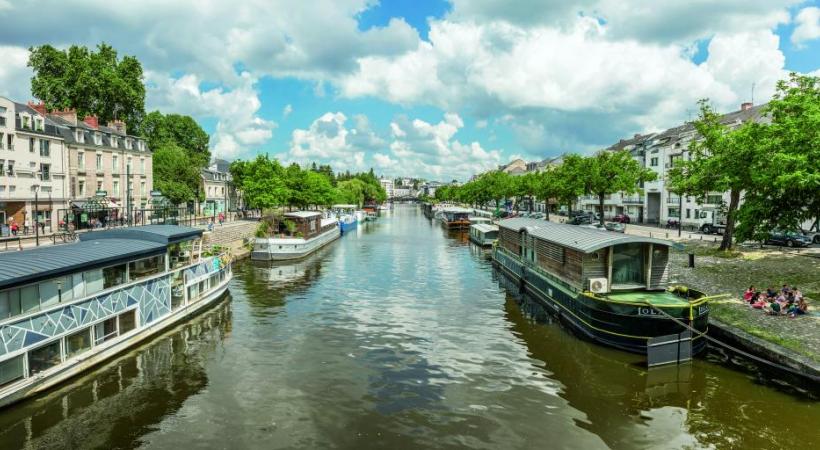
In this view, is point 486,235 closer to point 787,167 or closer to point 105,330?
point 787,167

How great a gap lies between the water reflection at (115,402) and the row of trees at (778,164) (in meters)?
27.0

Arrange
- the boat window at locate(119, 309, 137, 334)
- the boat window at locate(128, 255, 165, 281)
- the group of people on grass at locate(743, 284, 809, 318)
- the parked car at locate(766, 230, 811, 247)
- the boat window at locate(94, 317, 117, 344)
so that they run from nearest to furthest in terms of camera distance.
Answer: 1. the boat window at locate(94, 317, 117, 344)
2. the boat window at locate(119, 309, 137, 334)
3. the group of people on grass at locate(743, 284, 809, 318)
4. the boat window at locate(128, 255, 165, 281)
5. the parked car at locate(766, 230, 811, 247)

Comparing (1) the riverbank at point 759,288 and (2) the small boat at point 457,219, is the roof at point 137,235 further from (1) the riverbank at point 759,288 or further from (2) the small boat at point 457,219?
(2) the small boat at point 457,219

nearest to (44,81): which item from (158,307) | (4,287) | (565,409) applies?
(158,307)

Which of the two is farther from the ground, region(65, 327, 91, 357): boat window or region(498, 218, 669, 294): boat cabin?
region(498, 218, 669, 294): boat cabin

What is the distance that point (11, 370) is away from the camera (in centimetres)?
1548

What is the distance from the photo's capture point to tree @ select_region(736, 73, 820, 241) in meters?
23.8

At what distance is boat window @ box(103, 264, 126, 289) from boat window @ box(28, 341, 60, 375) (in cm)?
385

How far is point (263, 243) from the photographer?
1980 inches

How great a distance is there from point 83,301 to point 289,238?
33.8 m

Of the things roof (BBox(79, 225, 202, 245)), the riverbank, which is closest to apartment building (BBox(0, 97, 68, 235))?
roof (BBox(79, 225, 202, 245))

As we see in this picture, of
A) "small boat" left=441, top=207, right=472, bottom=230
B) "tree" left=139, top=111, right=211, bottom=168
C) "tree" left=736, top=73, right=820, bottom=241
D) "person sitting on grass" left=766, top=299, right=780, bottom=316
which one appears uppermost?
"tree" left=139, top=111, right=211, bottom=168

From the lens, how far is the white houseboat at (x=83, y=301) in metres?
15.9

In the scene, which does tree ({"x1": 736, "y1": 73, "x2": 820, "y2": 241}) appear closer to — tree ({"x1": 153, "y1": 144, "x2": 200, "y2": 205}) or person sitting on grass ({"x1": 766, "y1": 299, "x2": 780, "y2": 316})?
person sitting on grass ({"x1": 766, "y1": 299, "x2": 780, "y2": 316})
